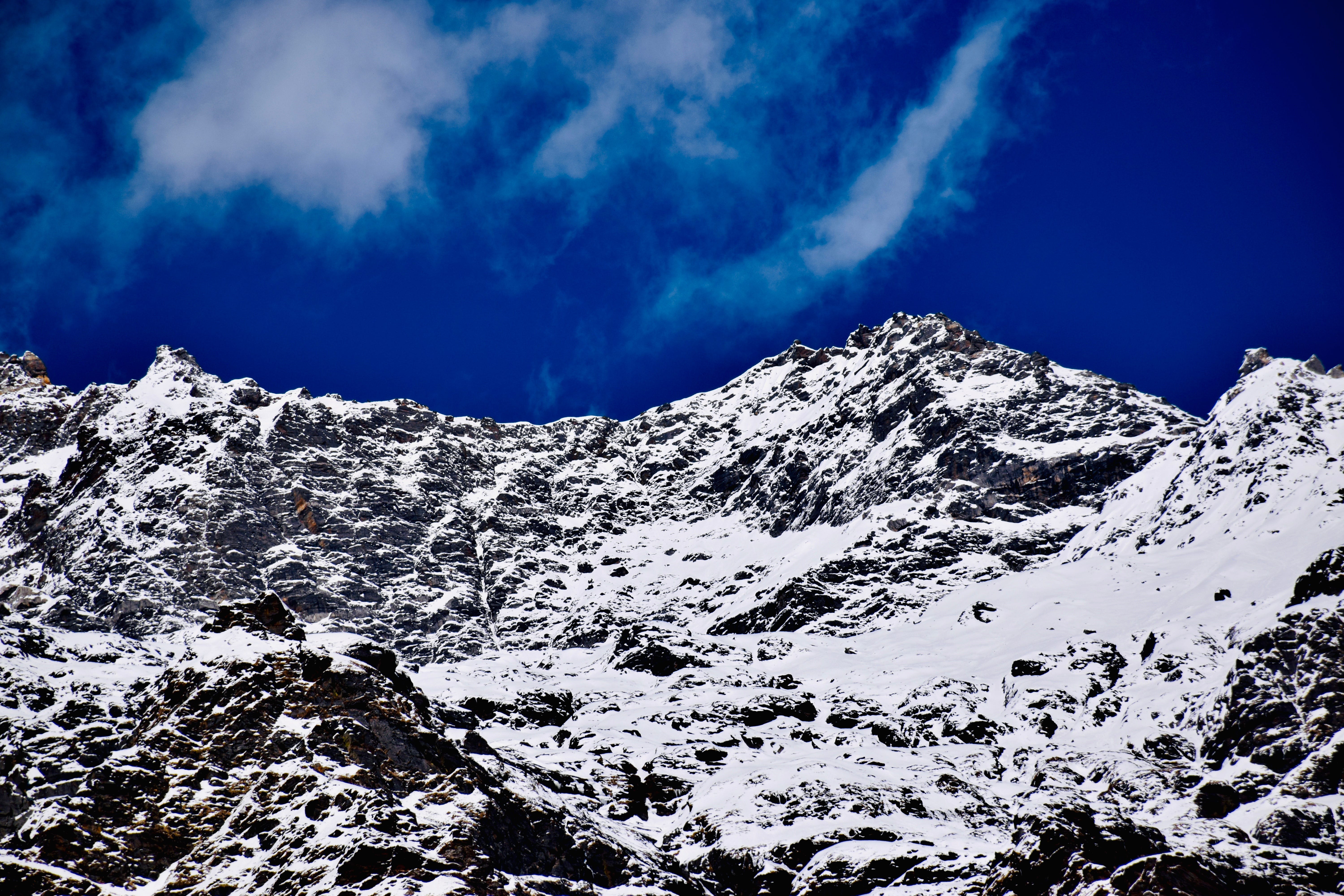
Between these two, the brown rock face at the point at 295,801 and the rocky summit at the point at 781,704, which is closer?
the brown rock face at the point at 295,801

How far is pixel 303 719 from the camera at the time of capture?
58.2 m

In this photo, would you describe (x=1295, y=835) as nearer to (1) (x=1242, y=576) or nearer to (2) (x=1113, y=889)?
(2) (x=1113, y=889)

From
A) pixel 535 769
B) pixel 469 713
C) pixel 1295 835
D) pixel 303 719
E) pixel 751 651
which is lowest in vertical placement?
pixel 1295 835

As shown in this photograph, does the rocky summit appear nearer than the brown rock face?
No

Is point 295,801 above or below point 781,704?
below

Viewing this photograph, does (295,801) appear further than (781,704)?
No

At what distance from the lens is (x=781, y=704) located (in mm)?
118688

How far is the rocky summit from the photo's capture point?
51.4 metres

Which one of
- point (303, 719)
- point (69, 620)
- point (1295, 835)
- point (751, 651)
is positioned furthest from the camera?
point (69, 620)

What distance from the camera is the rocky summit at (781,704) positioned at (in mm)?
51438

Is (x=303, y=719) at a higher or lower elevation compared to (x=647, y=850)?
higher

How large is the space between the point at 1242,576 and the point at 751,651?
5484cm

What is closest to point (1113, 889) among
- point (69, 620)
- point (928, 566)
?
point (928, 566)

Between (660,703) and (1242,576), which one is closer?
(1242,576)
